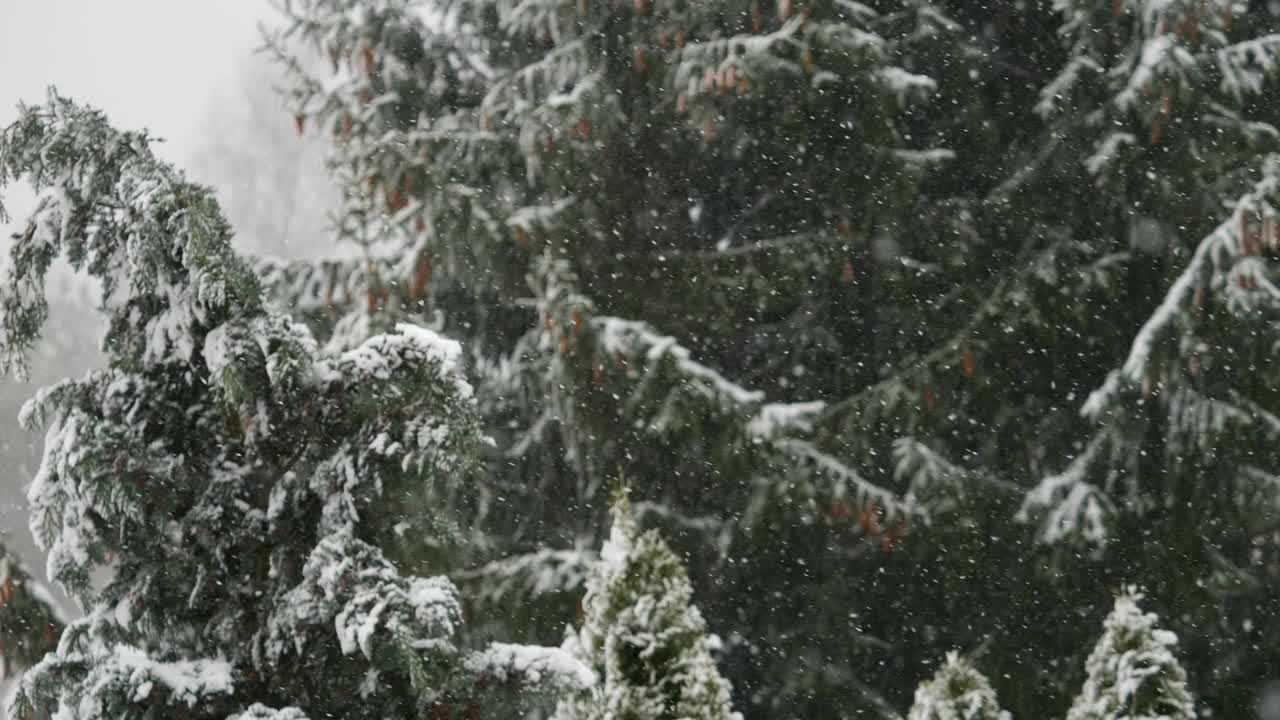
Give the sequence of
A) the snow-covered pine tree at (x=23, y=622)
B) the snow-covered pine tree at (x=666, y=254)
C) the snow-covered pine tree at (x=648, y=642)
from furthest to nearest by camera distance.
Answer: the snow-covered pine tree at (x=666, y=254)
the snow-covered pine tree at (x=648, y=642)
the snow-covered pine tree at (x=23, y=622)

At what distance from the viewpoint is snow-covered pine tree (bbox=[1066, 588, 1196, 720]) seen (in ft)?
20.2

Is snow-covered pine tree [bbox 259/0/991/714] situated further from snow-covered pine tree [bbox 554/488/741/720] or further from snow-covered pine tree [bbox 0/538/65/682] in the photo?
snow-covered pine tree [bbox 0/538/65/682]

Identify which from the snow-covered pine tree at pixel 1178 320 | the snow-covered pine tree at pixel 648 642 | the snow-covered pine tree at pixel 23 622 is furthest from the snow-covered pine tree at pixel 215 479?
the snow-covered pine tree at pixel 1178 320

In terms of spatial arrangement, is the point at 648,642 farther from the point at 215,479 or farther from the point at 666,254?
the point at 666,254

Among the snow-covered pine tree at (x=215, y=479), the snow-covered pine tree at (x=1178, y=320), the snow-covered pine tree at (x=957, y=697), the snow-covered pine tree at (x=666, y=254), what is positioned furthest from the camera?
the snow-covered pine tree at (x=666, y=254)

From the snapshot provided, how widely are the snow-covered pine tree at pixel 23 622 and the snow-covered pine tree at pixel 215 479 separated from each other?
879mm

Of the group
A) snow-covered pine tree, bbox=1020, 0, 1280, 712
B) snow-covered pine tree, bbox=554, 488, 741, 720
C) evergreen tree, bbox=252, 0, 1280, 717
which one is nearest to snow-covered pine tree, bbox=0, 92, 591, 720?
snow-covered pine tree, bbox=554, 488, 741, 720

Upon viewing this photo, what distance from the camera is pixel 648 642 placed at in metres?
5.43

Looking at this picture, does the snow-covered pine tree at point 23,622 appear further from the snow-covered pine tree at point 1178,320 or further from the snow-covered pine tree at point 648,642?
the snow-covered pine tree at point 1178,320

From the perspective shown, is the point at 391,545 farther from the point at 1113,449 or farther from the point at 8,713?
the point at 1113,449

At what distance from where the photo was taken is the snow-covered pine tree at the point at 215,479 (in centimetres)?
400

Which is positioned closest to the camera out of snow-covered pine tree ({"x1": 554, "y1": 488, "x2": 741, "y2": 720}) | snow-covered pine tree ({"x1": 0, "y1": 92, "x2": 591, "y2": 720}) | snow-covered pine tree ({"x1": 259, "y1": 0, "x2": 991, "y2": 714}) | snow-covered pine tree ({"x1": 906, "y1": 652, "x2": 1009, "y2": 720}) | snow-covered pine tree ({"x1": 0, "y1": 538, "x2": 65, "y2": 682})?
snow-covered pine tree ({"x1": 0, "y1": 92, "x2": 591, "y2": 720})

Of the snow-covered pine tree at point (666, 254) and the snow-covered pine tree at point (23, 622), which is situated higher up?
the snow-covered pine tree at point (666, 254)

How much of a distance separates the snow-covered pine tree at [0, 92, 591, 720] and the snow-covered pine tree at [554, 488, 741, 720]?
105 cm
